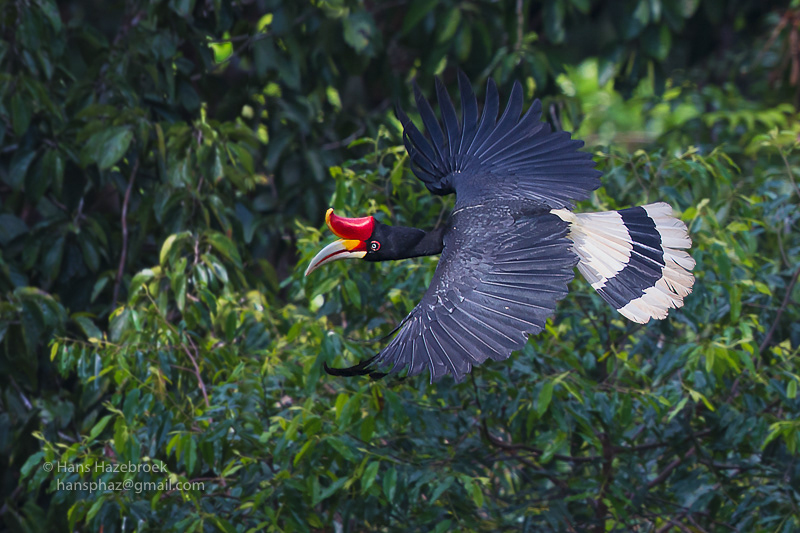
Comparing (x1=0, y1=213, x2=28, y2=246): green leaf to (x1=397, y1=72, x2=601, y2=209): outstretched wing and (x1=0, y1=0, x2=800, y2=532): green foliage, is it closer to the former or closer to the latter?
(x1=0, y1=0, x2=800, y2=532): green foliage

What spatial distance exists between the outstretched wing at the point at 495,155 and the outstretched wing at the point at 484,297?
298 mm

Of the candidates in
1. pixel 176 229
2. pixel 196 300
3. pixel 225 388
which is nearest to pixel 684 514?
pixel 225 388

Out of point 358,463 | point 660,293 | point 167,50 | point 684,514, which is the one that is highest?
point 167,50

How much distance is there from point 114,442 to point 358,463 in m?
0.80

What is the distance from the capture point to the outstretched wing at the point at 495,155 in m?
3.50

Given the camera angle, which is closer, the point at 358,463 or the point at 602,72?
the point at 358,463

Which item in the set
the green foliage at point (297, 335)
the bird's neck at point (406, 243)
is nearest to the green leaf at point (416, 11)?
the green foliage at point (297, 335)

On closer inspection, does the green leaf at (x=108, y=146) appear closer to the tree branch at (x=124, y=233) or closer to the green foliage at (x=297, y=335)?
the green foliage at (x=297, y=335)

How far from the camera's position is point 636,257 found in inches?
139

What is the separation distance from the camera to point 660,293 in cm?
329

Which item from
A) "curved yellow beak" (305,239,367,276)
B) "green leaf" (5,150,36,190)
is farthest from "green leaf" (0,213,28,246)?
"curved yellow beak" (305,239,367,276)

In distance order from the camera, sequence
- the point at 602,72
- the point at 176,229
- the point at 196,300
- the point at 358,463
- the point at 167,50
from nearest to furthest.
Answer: the point at 358,463, the point at 196,300, the point at 176,229, the point at 167,50, the point at 602,72

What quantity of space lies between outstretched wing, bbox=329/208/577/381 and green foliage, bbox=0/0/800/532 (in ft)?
1.00

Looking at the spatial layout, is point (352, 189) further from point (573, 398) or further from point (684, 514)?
point (684, 514)
